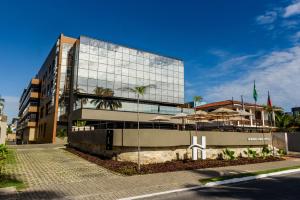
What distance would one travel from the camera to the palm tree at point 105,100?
43531mm

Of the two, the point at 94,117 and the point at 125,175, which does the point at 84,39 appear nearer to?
the point at 94,117

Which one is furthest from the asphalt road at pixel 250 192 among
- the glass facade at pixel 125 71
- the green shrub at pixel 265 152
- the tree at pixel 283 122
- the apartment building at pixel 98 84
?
the tree at pixel 283 122

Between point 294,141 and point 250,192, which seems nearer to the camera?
point 250,192

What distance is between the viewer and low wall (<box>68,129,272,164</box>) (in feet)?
51.5

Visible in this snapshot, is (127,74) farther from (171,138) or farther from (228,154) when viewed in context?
(171,138)

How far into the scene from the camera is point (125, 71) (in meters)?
48.0

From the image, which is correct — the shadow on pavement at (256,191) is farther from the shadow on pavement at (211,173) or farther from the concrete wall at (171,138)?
the concrete wall at (171,138)

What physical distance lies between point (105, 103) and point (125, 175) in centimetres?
3264

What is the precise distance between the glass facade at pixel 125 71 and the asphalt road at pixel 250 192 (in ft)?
115

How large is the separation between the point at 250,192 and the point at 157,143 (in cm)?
729

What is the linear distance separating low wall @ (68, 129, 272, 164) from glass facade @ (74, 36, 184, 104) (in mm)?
23009

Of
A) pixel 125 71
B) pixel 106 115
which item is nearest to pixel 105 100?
pixel 106 115

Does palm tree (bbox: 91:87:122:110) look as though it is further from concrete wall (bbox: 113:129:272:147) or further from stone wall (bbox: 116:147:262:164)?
stone wall (bbox: 116:147:262:164)

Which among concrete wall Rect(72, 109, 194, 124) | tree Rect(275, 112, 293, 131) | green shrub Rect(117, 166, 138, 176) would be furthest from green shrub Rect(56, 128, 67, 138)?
tree Rect(275, 112, 293, 131)
